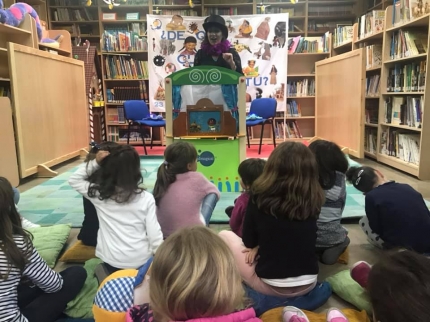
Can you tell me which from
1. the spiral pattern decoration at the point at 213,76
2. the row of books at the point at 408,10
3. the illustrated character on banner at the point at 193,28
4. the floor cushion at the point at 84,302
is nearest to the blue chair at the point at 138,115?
the illustrated character on banner at the point at 193,28

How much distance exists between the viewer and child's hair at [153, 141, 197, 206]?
2082 mm

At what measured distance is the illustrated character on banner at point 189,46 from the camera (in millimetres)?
6176

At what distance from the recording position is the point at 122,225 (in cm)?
172

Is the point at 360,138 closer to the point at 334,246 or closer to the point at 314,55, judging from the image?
the point at 314,55

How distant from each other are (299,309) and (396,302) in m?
0.79

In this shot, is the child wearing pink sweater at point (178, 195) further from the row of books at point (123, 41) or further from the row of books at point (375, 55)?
the row of books at point (123, 41)

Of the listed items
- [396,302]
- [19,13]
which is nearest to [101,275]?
[396,302]

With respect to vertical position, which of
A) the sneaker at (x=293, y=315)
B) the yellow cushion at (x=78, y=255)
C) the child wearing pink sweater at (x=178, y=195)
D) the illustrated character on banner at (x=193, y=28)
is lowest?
the yellow cushion at (x=78, y=255)

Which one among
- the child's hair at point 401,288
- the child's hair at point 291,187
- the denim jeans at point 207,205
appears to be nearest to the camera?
the child's hair at point 401,288

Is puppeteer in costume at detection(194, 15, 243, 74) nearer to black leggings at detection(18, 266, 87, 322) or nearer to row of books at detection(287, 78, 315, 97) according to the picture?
black leggings at detection(18, 266, 87, 322)

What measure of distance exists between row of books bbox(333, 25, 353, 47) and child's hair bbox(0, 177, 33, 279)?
5.41 meters

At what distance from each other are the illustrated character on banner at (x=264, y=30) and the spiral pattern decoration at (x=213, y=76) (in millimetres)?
3084

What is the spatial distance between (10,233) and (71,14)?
6221mm

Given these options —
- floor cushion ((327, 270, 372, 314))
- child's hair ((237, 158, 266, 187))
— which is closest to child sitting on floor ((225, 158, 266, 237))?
child's hair ((237, 158, 266, 187))
